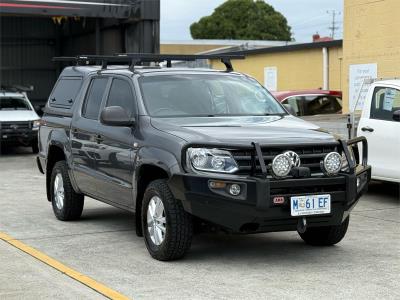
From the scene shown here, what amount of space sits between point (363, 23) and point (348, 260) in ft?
34.1

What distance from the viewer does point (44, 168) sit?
10.1 meters

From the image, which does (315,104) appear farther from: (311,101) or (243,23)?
(243,23)

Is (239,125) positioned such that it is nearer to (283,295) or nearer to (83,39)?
(283,295)

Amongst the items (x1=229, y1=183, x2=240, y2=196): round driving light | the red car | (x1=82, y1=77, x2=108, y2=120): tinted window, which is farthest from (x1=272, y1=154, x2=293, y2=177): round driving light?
the red car

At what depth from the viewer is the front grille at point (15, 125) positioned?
1972cm

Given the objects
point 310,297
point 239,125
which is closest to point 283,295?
point 310,297

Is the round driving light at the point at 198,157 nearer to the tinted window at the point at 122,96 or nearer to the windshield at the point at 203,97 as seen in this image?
the windshield at the point at 203,97

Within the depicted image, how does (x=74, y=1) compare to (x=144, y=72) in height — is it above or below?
above

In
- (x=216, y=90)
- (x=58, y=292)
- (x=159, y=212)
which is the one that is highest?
(x=216, y=90)

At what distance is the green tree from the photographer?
8081 centimetres

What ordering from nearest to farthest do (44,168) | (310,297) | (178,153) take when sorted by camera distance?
1. (310,297)
2. (178,153)
3. (44,168)

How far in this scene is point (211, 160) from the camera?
6488mm

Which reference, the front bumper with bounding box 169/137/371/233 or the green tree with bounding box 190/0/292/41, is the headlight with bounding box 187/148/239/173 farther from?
the green tree with bounding box 190/0/292/41

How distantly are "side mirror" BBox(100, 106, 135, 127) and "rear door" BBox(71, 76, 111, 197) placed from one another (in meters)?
0.82
